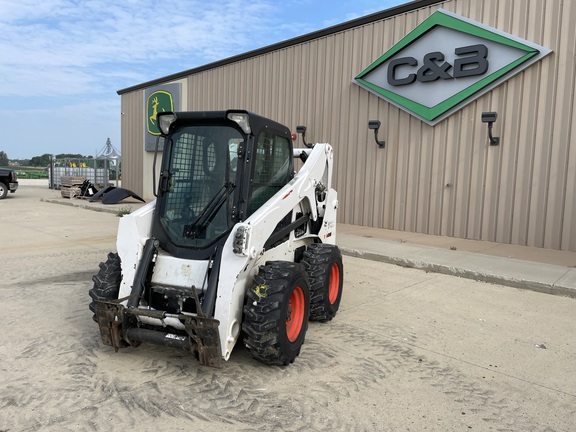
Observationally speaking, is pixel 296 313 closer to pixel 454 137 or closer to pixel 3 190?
pixel 454 137

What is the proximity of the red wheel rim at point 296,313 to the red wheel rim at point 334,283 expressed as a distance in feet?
3.78

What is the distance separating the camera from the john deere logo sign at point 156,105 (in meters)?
19.3

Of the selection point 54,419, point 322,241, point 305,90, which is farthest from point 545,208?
point 54,419

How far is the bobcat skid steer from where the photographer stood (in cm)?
362

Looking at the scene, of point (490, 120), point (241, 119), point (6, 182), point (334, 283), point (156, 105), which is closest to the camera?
point (241, 119)

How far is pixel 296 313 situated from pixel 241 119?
1.74 metres

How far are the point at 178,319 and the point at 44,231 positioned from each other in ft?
31.4

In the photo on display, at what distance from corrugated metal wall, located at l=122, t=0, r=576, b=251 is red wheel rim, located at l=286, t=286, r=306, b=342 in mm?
7203

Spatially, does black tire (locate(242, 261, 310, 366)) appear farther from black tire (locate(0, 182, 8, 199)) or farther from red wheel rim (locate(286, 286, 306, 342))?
black tire (locate(0, 182, 8, 199))

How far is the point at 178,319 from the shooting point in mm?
3656

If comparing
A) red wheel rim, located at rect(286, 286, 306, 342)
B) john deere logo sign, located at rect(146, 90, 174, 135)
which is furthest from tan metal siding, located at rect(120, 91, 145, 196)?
red wheel rim, located at rect(286, 286, 306, 342)

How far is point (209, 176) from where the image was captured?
424 cm

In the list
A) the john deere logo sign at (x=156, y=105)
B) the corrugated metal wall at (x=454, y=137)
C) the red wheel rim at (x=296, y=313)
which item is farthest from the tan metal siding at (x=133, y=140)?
the red wheel rim at (x=296, y=313)

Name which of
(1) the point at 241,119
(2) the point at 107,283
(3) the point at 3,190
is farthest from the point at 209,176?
(3) the point at 3,190
